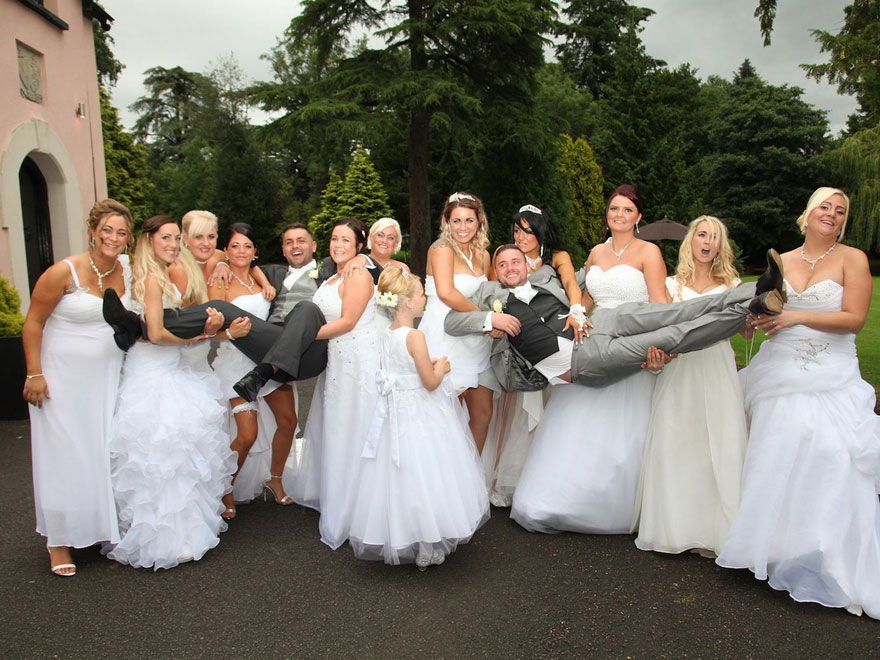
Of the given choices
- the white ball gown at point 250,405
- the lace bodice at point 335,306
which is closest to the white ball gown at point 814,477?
the lace bodice at point 335,306

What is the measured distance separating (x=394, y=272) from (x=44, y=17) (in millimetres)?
10545

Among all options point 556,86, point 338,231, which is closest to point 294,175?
point 556,86

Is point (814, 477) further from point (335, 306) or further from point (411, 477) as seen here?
point (335, 306)

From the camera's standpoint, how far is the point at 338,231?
4602 millimetres

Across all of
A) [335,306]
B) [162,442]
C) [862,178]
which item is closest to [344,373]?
[335,306]

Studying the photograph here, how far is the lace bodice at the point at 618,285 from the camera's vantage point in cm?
452

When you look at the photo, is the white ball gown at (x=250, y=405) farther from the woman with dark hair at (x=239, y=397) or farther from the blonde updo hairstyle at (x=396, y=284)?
the blonde updo hairstyle at (x=396, y=284)

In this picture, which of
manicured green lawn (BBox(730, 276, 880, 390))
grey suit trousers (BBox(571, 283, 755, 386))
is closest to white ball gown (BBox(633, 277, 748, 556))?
grey suit trousers (BBox(571, 283, 755, 386))

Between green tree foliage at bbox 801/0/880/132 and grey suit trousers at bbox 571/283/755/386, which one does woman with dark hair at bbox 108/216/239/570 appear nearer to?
grey suit trousers at bbox 571/283/755/386

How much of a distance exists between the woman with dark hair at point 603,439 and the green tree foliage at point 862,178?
2875 cm

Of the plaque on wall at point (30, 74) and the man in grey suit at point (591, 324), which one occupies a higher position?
the plaque on wall at point (30, 74)

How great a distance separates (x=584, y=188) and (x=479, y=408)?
2693 centimetres

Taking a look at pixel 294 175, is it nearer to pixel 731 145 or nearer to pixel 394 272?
pixel 731 145

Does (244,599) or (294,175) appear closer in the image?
(244,599)
